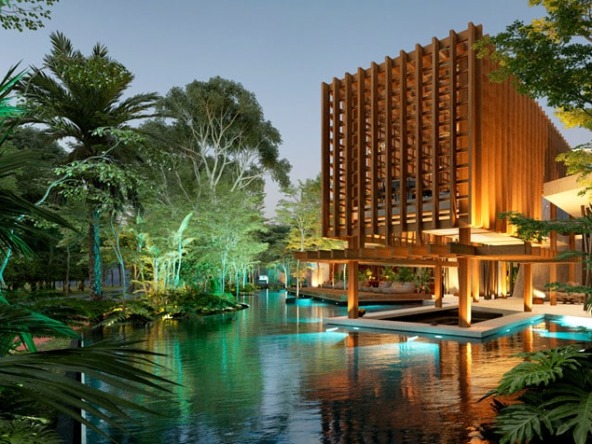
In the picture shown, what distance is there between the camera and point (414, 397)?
7941 mm

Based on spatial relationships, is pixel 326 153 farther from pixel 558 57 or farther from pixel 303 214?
pixel 303 214

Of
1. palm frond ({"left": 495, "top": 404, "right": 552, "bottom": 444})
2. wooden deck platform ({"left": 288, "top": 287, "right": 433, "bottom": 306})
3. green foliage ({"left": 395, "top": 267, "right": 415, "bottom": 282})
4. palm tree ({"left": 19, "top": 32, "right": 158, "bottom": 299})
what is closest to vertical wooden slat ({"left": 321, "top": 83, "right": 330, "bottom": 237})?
palm tree ({"left": 19, "top": 32, "right": 158, "bottom": 299})

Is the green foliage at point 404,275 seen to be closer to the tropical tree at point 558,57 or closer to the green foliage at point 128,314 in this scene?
the green foliage at point 128,314

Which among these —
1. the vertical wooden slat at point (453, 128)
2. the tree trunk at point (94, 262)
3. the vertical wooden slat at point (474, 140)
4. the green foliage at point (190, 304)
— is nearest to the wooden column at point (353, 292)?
the vertical wooden slat at point (453, 128)

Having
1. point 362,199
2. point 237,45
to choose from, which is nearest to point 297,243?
point 237,45

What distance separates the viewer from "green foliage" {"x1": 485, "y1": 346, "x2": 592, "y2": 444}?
5137 mm

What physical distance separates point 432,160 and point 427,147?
5.53 metres

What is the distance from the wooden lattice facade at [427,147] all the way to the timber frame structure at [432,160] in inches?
1.4

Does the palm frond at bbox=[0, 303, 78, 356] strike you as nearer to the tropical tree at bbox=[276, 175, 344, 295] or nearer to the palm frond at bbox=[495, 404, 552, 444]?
the palm frond at bbox=[495, 404, 552, 444]

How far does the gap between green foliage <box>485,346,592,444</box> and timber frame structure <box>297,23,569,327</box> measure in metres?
8.64

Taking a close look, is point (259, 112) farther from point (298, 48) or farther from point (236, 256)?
point (298, 48)

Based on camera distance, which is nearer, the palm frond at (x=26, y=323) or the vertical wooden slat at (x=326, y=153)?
the palm frond at (x=26, y=323)

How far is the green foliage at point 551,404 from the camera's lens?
5137mm

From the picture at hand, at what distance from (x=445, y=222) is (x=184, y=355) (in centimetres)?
893
